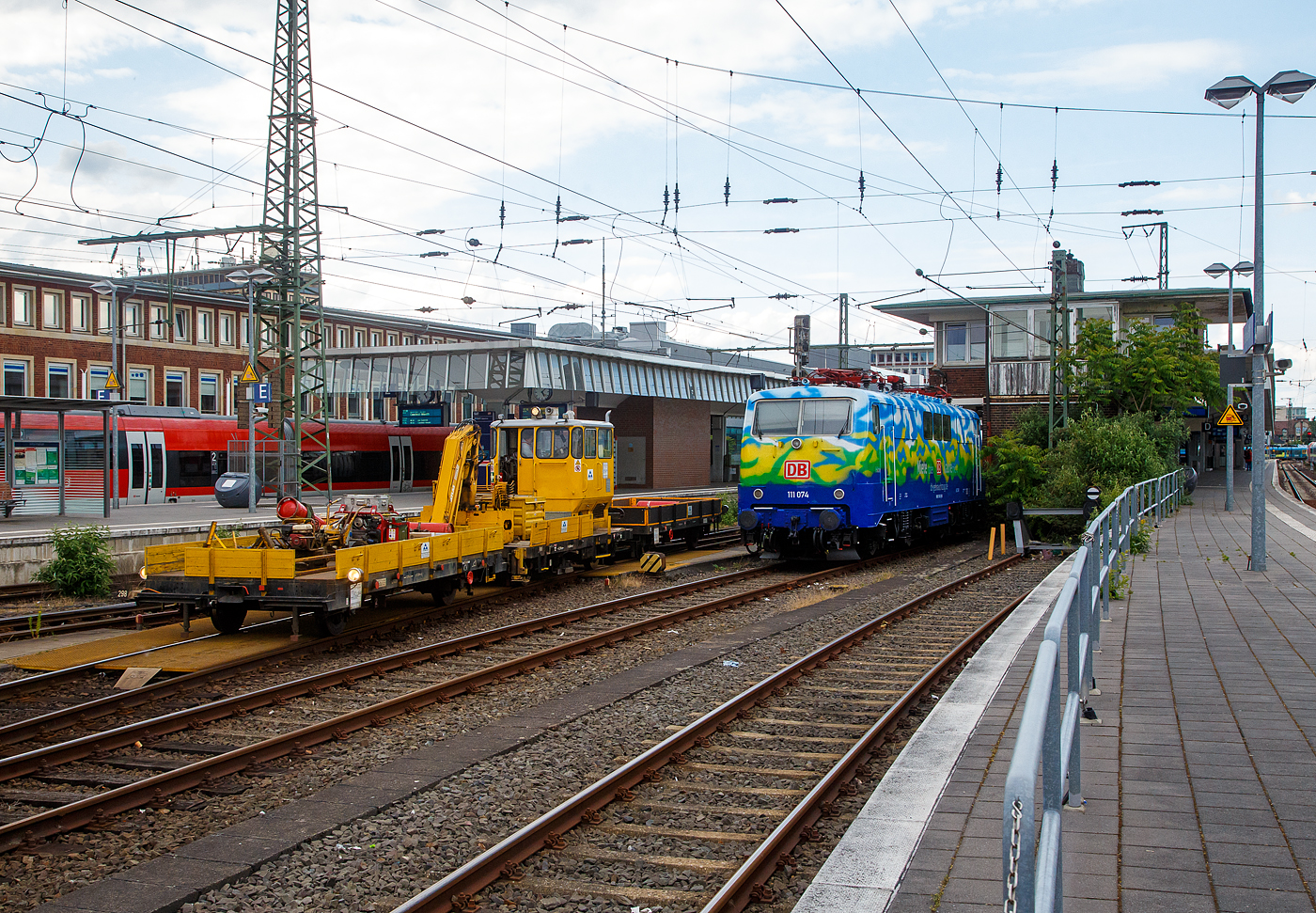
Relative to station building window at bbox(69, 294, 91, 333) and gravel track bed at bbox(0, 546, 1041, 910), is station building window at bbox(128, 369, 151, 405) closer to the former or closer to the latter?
station building window at bbox(69, 294, 91, 333)

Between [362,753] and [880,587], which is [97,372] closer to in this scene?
[880,587]

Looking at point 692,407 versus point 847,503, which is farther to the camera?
point 692,407

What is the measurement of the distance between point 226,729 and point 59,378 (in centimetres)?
4474

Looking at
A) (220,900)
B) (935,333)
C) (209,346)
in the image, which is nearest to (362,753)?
(220,900)

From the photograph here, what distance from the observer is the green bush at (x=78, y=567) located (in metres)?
17.3

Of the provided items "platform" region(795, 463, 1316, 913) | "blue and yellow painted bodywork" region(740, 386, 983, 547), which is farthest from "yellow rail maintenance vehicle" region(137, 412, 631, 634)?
"platform" region(795, 463, 1316, 913)

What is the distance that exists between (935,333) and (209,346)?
35136 mm

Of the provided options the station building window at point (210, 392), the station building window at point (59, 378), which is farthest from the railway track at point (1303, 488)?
the station building window at point (59, 378)

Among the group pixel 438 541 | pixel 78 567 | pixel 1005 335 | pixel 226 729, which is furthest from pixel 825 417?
pixel 1005 335

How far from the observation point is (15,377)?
4509 cm

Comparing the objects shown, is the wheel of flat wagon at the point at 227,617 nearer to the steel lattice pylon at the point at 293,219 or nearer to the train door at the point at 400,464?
the steel lattice pylon at the point at 293,219

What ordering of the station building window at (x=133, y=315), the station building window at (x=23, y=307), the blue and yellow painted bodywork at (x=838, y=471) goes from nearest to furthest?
the blue and yellow painted bodywork at (x=838, y=471), the station building window at (x=23, y=307), the station building window at (x=133, y=315)

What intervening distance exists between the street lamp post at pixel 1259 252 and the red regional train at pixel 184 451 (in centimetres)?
2454

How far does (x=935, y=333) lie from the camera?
131 feet
